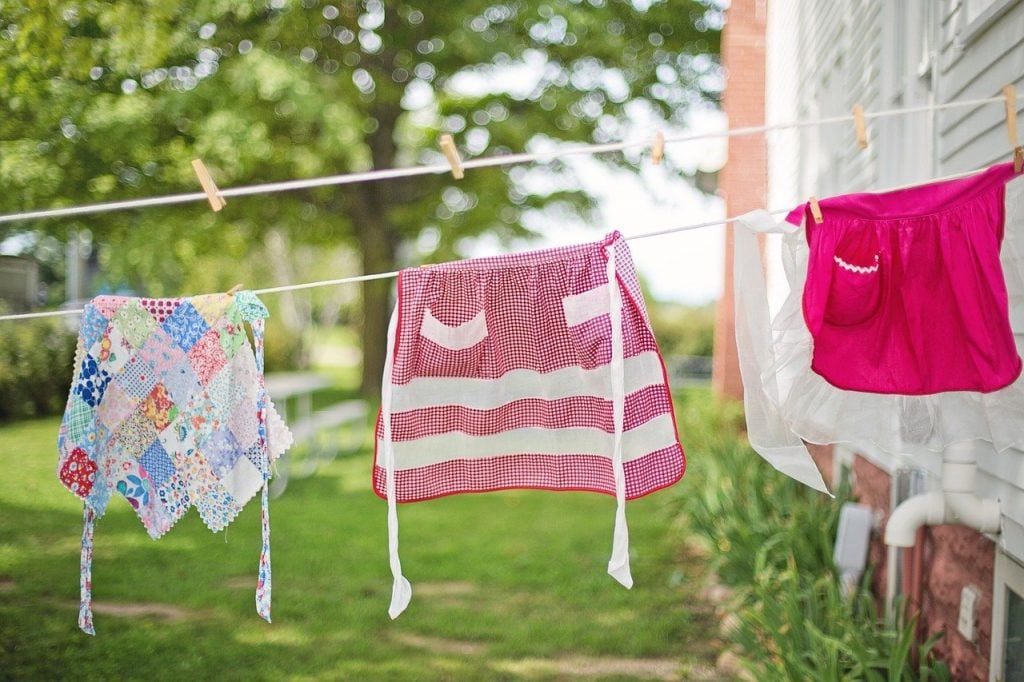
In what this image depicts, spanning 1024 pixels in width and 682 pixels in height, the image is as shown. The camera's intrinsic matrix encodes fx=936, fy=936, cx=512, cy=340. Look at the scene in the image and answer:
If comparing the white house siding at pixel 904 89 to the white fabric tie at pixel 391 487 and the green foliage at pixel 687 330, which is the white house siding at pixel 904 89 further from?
the green foliage at pixel 687 330

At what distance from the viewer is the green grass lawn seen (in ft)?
13.9

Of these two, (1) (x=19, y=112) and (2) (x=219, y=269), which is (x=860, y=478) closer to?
(1) (x=19, y=112)

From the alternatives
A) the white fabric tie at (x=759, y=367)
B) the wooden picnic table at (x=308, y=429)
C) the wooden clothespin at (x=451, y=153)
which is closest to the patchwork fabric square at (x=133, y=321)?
the wooden clothespin at (x=451, y=153)

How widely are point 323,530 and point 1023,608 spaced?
16.2 ft

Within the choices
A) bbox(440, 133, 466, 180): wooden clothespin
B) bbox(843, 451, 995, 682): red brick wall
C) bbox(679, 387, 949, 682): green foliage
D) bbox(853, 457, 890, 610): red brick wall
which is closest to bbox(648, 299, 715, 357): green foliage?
bbox(679, 387, 949, 682): green foliage

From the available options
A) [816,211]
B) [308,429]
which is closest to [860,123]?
[816,211]


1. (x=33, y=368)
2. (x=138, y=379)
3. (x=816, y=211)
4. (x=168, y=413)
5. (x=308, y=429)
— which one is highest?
(x=816, y=211)

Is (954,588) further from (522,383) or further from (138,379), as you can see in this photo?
(138,379)

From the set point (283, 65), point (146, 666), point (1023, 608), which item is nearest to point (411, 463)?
point (1023, 608)

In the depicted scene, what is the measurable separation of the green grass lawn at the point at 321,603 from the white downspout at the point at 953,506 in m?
1.54

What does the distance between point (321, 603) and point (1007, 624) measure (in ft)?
11.4

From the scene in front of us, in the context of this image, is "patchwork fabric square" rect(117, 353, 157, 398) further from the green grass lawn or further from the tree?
the tree

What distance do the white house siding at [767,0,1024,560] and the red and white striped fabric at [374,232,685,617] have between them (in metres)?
1.10

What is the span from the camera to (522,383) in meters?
2.81
